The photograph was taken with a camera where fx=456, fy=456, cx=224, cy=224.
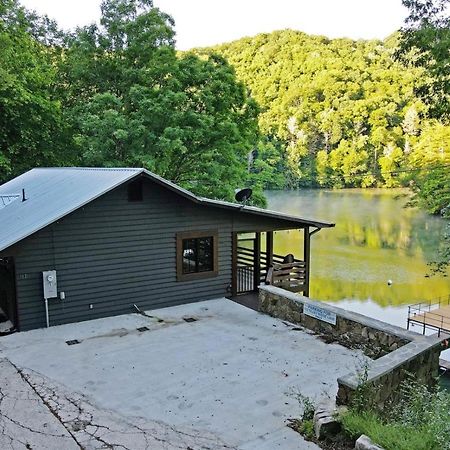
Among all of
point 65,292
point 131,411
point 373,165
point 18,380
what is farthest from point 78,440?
point 373,165

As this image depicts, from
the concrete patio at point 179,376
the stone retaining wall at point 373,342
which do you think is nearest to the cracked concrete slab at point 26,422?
the concrete patio at point 179,376

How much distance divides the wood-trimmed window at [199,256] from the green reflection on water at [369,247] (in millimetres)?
11176

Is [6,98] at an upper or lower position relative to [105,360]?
upper

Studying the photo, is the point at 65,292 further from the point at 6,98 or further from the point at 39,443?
the point at 6,98

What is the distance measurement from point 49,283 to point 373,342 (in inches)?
211

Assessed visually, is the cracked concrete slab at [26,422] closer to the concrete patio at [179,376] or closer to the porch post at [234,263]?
the concrete patio at [179,376]

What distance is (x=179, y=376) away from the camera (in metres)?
6.04

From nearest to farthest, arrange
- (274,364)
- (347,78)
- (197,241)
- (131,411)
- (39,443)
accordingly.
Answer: (39,443), (131,411), (274,364), (197,241), (347,78)

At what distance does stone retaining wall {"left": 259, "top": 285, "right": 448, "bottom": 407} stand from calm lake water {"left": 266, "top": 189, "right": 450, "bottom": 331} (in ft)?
33.1

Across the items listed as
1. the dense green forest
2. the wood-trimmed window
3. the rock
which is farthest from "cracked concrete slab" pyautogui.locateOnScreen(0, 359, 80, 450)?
the dense green forest

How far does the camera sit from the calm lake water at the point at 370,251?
19531 mm

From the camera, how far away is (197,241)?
377 inches

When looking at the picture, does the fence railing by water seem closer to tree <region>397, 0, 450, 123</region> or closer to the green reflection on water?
the green reflection on water

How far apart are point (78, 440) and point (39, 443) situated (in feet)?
1.20
